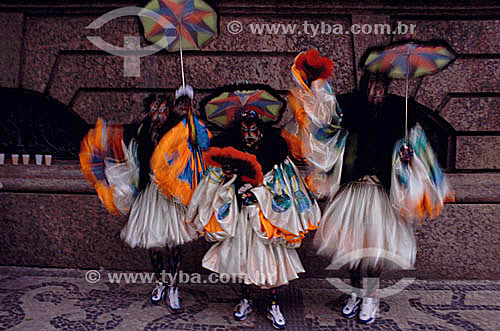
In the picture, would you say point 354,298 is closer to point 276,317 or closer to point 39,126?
point 276,317

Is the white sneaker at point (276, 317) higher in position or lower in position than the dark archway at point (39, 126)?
lower

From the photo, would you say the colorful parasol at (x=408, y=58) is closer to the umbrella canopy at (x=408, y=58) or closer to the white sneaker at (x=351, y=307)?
the umbrella canopy at (x=408, y=58)

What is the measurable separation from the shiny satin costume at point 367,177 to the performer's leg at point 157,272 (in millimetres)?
1579

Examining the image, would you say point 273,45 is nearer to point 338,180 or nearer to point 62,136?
point 338,180

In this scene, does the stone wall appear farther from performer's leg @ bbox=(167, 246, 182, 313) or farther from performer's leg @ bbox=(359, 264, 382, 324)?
performer's leg @ bbox=(359, 264, 382, 324)

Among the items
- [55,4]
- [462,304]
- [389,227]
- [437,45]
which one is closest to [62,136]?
[55,4]

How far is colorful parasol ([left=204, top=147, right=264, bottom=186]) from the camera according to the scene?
11.1 feet

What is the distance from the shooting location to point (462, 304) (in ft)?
14.0

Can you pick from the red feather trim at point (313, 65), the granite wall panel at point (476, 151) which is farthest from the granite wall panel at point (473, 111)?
the red feather trim at point (313, 65)

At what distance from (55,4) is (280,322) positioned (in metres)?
4.27

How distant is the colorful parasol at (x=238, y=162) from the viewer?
3375mm

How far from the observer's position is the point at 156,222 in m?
3.88

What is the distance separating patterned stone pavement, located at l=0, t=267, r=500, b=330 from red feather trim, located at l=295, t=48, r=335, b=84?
2193mm
